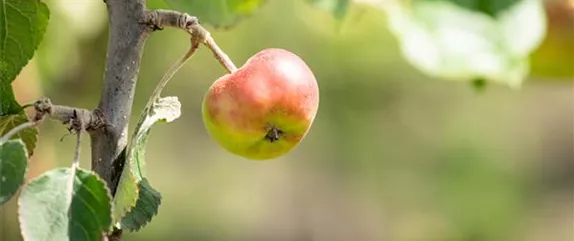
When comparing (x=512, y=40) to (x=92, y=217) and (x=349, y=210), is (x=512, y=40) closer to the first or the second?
(x=92, y=217)

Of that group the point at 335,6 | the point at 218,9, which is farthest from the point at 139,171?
the point at 335,6

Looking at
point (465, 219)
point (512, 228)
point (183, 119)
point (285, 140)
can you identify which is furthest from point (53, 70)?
point (183, 119)

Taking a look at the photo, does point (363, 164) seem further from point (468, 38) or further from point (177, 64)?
point (177, 64)

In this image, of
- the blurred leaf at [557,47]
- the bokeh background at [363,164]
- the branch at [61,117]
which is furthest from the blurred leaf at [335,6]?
the bokeh background at [363,164]

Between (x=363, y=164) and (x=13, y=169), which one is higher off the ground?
(x=363, y=164)

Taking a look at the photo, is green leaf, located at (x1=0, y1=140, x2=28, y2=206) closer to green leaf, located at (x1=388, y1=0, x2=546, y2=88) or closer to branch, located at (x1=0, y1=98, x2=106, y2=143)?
branch, located at (x1=0, y1=98, x2=106, y2=143)

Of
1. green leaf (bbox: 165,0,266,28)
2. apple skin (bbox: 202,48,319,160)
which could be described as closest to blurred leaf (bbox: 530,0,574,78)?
green leaf (bbox: 165,0,266,28)
